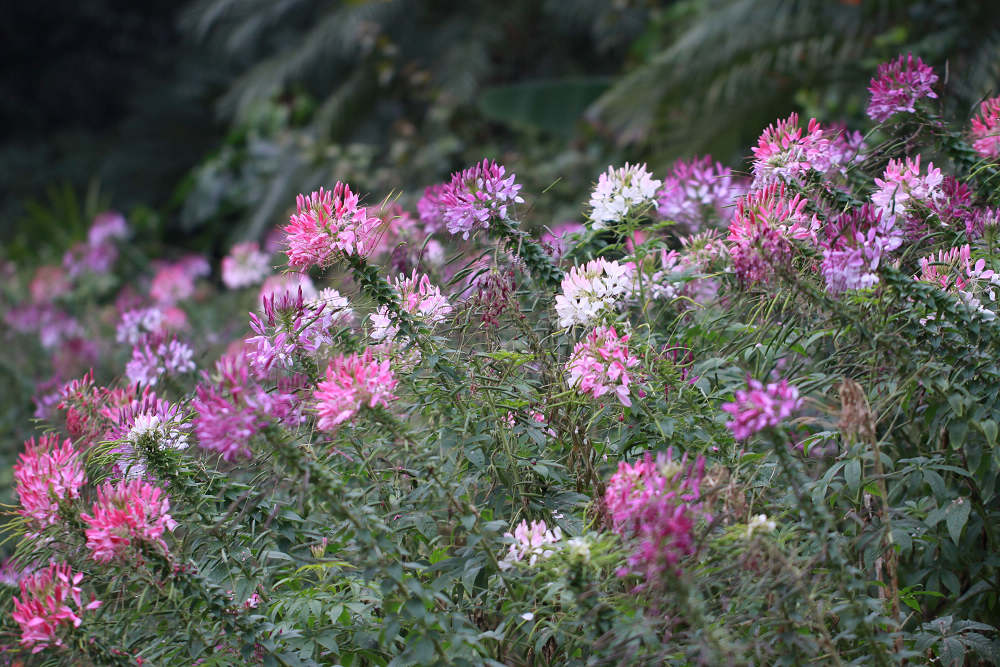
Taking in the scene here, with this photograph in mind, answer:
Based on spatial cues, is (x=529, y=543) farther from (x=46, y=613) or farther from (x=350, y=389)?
(x=46, y=613)

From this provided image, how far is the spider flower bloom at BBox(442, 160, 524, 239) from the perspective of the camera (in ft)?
4.66

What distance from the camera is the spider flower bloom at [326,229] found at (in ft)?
4.21

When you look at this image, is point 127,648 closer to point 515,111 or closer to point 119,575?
point 119,575

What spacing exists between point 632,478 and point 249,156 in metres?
8.22

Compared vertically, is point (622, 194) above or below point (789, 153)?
above

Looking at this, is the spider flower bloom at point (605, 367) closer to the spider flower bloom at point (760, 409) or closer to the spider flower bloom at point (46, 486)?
the spider flower bloom at point (760, 409)

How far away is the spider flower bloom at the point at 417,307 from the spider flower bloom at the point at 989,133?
106cm

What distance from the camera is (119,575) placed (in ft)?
3.94

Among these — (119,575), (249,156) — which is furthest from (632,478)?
(249,156)

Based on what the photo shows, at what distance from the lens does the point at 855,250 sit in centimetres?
118

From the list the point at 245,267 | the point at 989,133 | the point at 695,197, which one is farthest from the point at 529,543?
the point at 245,267

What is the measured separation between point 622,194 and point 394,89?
7.17 m

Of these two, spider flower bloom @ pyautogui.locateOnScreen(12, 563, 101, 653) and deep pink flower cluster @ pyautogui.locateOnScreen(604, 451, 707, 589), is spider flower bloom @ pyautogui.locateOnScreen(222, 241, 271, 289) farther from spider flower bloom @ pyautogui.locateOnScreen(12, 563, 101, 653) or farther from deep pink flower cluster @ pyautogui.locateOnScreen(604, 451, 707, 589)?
deep pink flower cluster @ pyautogui.locateOnScreen(604, 451, 707, 589)

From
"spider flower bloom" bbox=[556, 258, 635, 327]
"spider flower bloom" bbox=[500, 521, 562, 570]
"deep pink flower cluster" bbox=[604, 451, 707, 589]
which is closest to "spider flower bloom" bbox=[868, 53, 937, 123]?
Result: "spider flower bloom" bbox=[556, 258, 635, 327]
